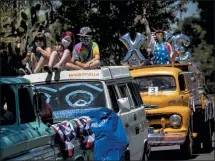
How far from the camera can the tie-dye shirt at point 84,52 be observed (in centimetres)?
1085

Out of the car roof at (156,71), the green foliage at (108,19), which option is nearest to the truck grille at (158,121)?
the car roof at (156,71)

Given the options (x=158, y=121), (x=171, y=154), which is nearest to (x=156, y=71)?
(x=158, y=121)

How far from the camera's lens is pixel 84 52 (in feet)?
35.8

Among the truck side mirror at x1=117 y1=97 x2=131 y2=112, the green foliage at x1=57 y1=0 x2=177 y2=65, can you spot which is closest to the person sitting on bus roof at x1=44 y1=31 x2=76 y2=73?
the truck side mirror at x1=117 y1=97 x2=131 y2=112

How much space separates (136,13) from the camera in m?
23.2

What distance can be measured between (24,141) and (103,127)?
2223 mm

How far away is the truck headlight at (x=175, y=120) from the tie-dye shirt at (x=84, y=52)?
3581 mm

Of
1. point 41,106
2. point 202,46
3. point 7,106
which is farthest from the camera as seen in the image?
point 202,46

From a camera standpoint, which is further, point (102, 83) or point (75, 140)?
point (102, 83)

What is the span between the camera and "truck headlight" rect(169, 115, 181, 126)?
13812 mm

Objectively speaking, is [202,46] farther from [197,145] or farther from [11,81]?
[11,81]

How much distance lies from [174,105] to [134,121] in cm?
413

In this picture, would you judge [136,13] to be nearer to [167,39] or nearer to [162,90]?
[167,39]

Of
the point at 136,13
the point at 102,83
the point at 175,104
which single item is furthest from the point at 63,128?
the point at 136,13
